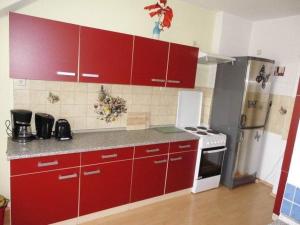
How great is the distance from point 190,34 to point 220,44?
499 mm

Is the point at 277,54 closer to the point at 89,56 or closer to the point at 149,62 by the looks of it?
the point at 149,62

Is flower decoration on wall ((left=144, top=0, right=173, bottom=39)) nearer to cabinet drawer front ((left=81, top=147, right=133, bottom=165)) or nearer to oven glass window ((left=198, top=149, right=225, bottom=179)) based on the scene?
cabinet drawer front ((left=81, top=147, right=133, bottom=165))

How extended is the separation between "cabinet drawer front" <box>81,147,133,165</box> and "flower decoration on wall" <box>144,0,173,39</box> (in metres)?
1.34

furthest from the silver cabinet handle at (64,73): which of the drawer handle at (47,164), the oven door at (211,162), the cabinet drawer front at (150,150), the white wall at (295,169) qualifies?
the white wall at (295,169)

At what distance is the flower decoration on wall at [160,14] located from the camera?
252 centimetres

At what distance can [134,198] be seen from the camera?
8.05ft

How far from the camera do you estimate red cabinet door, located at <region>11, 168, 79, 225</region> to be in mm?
1782

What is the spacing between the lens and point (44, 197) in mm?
1898

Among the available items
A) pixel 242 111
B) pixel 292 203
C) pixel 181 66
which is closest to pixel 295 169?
pixel 292 203

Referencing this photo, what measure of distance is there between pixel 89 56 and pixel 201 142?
1686 millimetres

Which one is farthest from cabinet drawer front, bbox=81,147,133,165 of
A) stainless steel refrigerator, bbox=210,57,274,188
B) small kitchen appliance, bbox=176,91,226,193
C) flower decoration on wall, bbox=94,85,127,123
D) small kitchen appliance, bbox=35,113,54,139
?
stainless steel refrigerator, bbox=210,57,274,188

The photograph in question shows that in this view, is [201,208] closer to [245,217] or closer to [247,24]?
[245,217]

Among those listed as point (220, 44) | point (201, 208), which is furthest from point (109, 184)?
point (220, 44)

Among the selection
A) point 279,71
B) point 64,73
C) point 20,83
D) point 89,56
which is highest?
point 279,71
